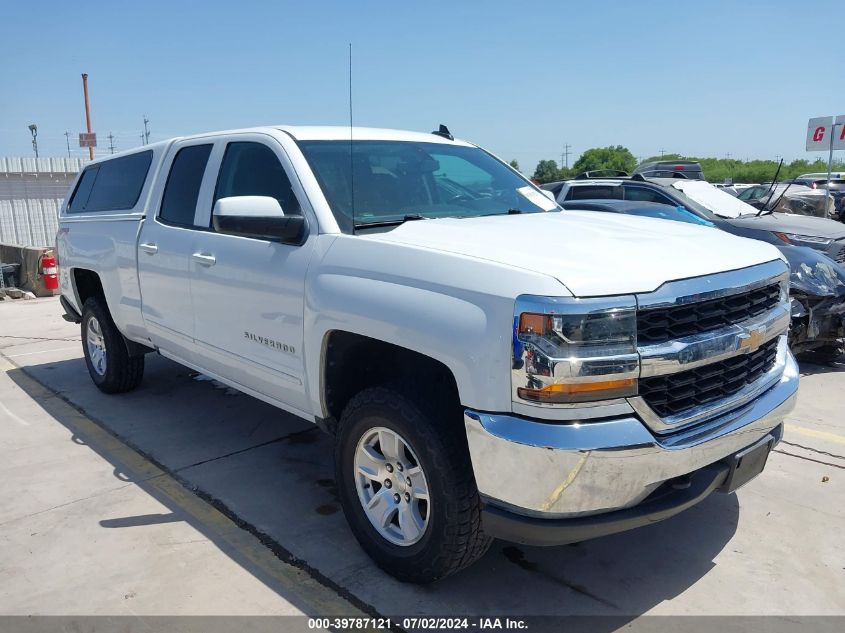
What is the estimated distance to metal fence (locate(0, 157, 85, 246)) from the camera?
1861cm

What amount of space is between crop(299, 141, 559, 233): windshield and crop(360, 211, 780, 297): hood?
24cm

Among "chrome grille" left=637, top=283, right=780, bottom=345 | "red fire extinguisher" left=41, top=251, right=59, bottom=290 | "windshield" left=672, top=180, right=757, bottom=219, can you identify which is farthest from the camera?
"red fire extinguisher" left=41, top=251, right=59, bottom=290

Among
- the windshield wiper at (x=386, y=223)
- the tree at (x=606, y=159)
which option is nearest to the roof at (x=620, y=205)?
the windshield wiper at (x=386, y=223)

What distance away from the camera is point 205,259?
402cm

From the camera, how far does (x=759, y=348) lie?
3041mm

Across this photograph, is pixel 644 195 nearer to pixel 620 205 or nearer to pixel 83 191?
pixel 620 205

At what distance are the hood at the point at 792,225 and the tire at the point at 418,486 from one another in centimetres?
659

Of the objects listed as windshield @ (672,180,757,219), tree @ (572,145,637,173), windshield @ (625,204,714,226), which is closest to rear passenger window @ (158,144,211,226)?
windshield @ (625,204,714,226)

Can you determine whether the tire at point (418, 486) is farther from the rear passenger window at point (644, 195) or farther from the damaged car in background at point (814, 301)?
the rear passenger window at point (644, 195)

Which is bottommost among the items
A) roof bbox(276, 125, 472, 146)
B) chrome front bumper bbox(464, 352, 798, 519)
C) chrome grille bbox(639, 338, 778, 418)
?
chrome front bumper bbox(464, 352, 798, 519)

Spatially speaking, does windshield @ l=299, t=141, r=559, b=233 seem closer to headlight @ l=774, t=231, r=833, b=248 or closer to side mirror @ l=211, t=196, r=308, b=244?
side mirror @ l=211, t=196, r=308, b=244

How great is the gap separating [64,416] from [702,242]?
488cm

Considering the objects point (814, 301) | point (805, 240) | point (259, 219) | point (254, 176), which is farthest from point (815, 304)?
point (259, 219)

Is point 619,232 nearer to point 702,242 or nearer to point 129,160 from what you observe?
point 702,242
